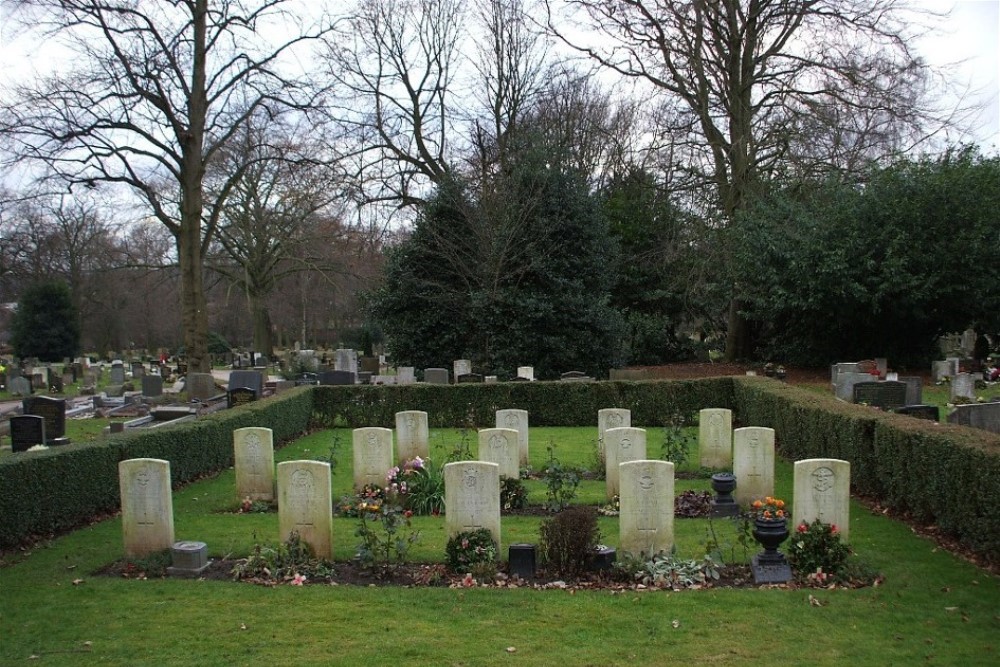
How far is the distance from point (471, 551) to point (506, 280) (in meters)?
20.3

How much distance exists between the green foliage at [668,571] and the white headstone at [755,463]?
3107 millimetres

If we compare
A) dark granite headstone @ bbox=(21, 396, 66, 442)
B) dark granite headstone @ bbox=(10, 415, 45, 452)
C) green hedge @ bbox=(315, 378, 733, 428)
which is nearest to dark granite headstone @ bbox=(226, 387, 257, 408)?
green hedge @ bbox=(315, 378, 733, 428)

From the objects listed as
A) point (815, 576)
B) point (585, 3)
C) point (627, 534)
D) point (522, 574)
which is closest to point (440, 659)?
point (522, 574)

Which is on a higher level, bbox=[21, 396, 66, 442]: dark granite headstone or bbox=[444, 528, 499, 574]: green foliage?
bbox=[21, 396, 66, 442]: dark granite headstone

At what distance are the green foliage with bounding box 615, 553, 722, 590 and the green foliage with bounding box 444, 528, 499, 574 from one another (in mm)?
1235

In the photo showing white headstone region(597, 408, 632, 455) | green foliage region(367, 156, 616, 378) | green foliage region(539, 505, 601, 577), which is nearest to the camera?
green foliage region(539, 505, 601, 577)

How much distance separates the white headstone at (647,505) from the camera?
26.2 ft

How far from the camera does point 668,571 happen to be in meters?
7.55

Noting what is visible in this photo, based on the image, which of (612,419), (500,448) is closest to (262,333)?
(612,419)

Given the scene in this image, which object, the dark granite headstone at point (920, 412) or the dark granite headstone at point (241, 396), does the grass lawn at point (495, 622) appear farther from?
the dark granite headstone at point (241, 396)

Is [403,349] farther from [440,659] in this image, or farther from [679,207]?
[440,659]

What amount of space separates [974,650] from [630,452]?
565cm

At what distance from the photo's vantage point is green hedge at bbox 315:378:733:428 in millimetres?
19312

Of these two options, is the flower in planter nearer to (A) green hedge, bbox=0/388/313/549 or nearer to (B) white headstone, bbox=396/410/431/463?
(B) white headstone, bbox=396/410/431/463
